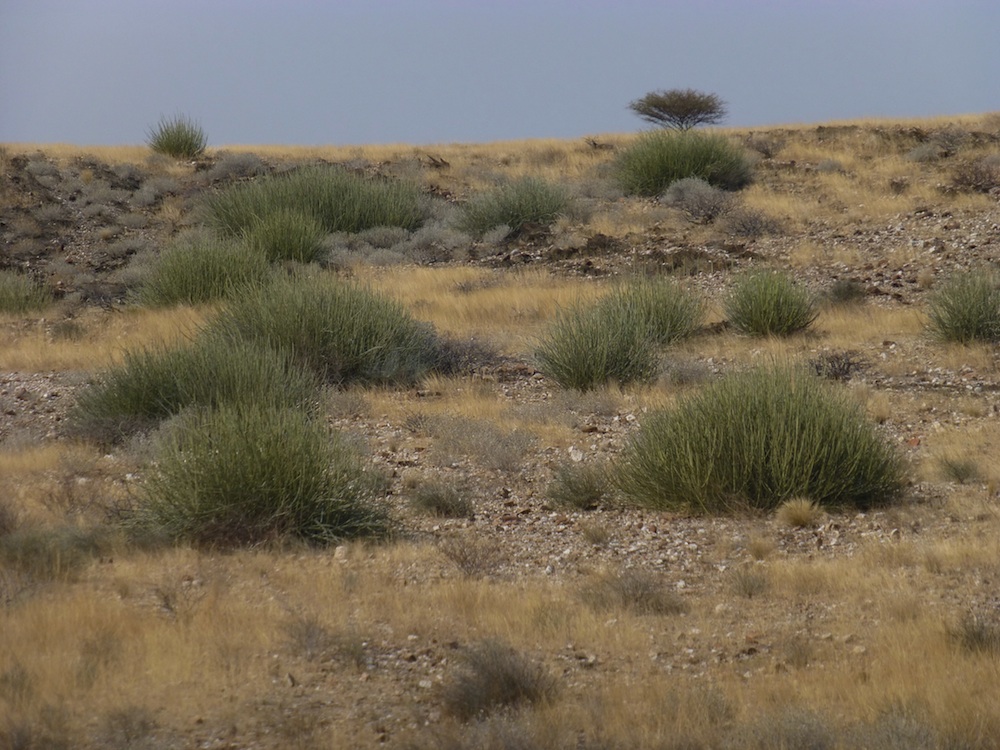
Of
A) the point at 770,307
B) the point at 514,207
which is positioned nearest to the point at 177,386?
the point at 770,307

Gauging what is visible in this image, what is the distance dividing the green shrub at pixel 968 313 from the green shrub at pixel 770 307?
1470 mm

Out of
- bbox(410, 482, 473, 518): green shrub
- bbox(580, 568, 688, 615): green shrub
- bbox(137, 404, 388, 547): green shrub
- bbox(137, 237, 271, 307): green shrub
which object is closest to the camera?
bbox(580, 568, 688, 615): green shrub

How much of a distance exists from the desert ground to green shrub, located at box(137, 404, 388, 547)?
189 mm

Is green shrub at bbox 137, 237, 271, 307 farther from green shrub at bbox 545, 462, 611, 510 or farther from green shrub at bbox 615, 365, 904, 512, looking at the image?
green shrub at bbox 615, 365, 904, 512

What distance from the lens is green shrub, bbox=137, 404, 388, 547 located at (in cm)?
686

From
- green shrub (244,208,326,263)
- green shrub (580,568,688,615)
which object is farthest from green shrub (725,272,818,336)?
green shrub (244,208,326,263)

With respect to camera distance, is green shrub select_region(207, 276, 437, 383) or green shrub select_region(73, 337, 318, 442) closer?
green shrub select_region(73, 337, 318, 442)

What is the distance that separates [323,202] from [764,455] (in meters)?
15.6

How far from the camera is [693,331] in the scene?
538 inches

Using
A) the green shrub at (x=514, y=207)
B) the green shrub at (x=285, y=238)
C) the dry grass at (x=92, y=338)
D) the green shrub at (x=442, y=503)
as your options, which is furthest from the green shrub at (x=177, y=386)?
the green shrub at (x=514, y=207)

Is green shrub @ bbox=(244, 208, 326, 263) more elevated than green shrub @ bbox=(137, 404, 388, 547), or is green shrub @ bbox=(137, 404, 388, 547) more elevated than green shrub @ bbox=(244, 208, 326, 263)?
green shrub @ bbox=(244, 208, 326, 263)

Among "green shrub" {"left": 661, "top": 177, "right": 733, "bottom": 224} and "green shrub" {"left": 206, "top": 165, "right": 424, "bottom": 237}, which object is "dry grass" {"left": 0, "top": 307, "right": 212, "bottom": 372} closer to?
"green shrub" {"left": 206, "top": 165, "right": 424, "bottom": 237}

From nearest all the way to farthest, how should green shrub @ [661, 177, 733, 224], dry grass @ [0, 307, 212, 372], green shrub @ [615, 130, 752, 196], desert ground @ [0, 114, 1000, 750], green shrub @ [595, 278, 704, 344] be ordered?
desert ground @ [0, 114, 1000, 750]
green shrub @ [595, 278, 704, 344]
dry grass @ [0, 307, 212, 372]
green shrub @ [661, 177, 733, 224]
green shrub @ [615, 130, 752, 196]

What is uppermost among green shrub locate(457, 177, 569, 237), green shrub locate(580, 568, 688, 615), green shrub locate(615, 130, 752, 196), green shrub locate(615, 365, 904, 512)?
green shrub locate(615, 130, 752, 196)
